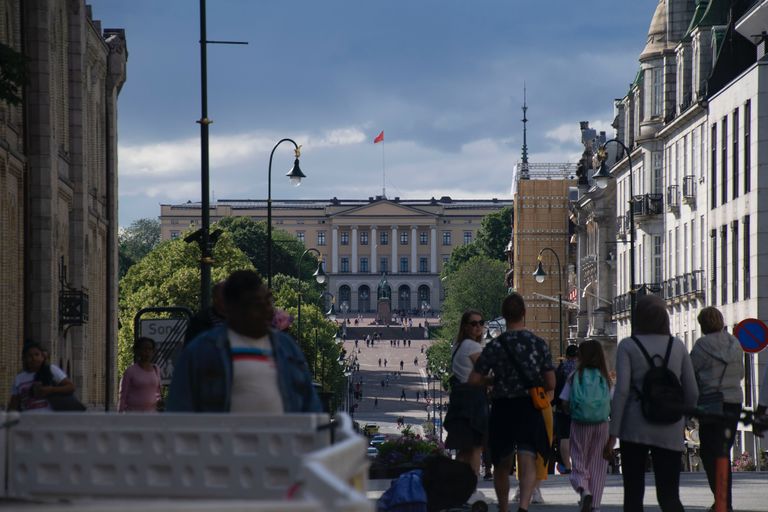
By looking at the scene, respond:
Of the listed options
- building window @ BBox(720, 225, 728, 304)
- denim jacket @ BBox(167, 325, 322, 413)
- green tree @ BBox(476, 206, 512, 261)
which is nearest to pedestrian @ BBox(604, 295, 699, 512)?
denim jacket @ BBox(167, 325, 322, 413)

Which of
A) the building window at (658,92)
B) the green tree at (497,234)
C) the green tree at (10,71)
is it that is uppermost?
the building window at (658,92)

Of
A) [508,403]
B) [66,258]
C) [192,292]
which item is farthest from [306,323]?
[508,403]

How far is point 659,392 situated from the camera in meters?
12.8

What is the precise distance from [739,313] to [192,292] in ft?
118

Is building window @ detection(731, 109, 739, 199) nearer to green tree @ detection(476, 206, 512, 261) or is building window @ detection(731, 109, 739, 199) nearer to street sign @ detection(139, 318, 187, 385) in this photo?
street sign @ detection(139, 318, 187, 385)

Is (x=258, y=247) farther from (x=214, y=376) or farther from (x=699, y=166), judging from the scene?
(x=214, y=376)

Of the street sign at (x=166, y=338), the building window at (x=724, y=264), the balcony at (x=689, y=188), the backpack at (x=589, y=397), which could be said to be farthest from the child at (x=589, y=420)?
the balcony at (x=689, y=188)

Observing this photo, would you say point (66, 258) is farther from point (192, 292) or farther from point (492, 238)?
point (492, 238)

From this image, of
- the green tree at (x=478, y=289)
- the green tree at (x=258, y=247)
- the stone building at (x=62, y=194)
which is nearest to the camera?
the stone building at (x=62, y=194)

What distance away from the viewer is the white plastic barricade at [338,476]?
472 cm

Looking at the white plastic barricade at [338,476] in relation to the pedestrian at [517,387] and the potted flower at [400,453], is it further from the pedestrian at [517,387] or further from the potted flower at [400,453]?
the potted flower at [400,453]

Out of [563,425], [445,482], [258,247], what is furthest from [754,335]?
[258,247]

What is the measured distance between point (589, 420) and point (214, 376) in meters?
8.19

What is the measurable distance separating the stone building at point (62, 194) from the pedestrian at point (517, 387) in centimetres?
1857
